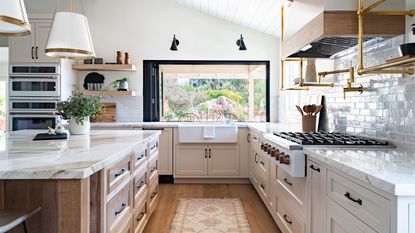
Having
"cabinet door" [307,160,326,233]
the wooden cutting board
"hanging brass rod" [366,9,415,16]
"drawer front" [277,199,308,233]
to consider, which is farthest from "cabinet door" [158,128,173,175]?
"hanging brass rod" [366,9,415,16]

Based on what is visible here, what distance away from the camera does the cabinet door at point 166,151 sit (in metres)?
4.85

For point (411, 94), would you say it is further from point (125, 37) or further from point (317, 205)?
point (125, 37)

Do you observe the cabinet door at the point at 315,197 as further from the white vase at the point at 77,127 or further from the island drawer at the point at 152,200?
the white vase at the point at 77,127

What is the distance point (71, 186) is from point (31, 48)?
14.0 ft

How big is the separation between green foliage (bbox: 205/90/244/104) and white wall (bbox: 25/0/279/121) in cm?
62

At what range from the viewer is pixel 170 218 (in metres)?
3.37

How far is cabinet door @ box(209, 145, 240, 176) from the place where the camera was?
484 cm

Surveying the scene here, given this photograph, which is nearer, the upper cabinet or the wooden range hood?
the wooden range hood

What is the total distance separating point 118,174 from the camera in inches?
81.7

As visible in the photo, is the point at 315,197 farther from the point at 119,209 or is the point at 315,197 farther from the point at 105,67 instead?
the point at 105,67

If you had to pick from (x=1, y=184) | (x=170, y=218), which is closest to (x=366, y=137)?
(x=170, y=218)

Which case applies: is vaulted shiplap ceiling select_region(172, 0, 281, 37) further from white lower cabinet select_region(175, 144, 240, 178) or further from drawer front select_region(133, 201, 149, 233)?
drawer front select_region(133, 201, 149, 233)

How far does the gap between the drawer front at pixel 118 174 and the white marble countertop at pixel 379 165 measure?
118cm

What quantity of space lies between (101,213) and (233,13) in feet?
12.7
